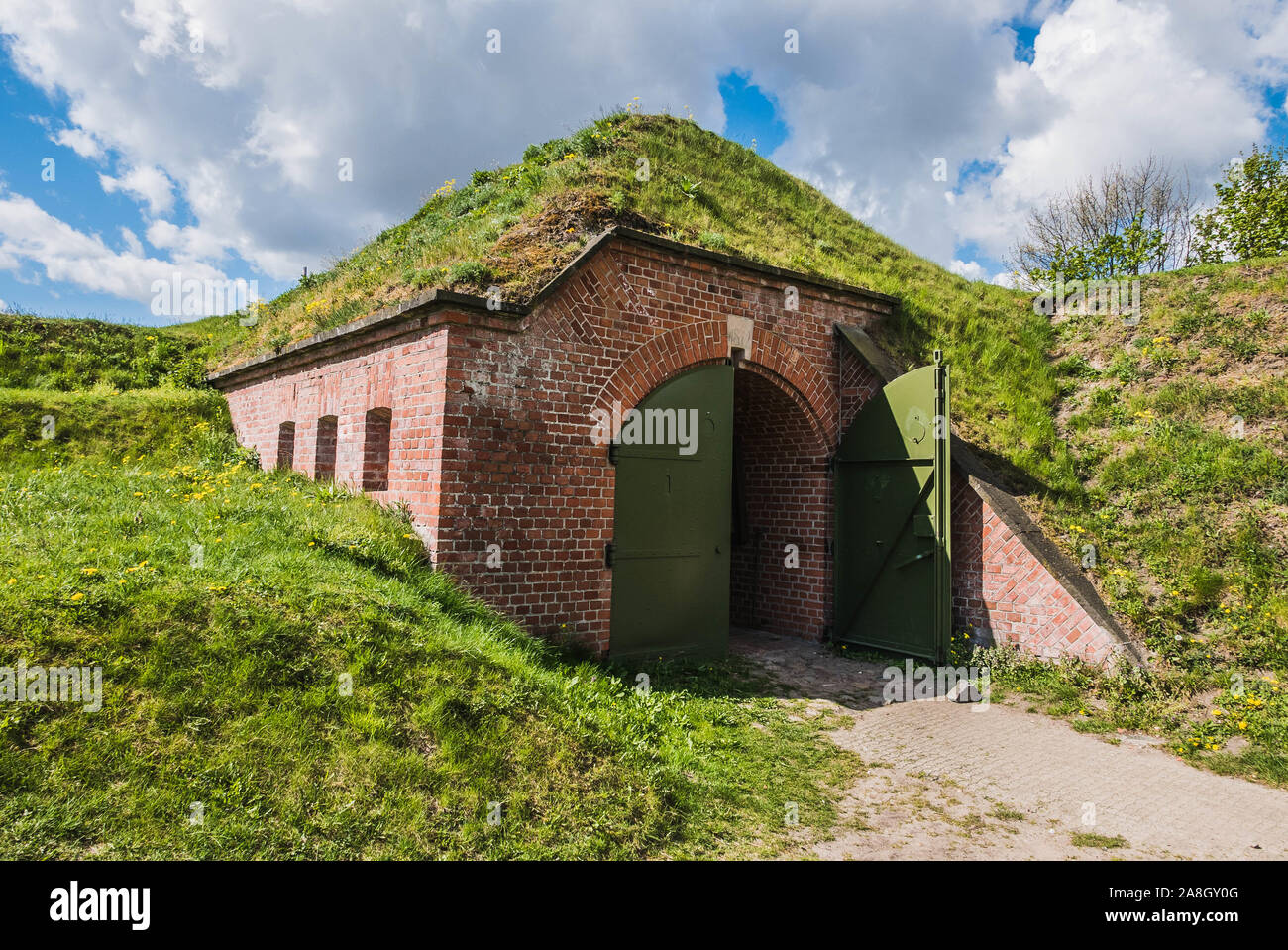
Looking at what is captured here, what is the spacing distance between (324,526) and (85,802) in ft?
10.6

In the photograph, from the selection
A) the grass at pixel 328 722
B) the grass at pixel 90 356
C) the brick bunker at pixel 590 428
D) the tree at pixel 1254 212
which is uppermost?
the tree at pixel 1254 212

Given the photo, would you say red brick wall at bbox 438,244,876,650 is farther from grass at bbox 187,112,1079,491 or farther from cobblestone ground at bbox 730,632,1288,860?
cobblestone ground at bbox 730,632,1288,860

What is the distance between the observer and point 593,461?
22.8ft

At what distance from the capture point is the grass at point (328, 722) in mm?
3391

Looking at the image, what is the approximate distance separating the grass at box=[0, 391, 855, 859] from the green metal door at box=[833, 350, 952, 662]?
2222mm

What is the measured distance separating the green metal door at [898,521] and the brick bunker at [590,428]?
28cm

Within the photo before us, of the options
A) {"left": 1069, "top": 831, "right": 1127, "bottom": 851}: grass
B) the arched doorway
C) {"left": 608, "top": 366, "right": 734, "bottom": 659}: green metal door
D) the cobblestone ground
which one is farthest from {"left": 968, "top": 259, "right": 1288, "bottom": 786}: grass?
{"left": 608, "top": 366, "right": 734, "bottom": 659}: green metal door

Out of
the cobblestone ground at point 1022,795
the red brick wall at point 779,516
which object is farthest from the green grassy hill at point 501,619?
the red brick wall at point 779,516

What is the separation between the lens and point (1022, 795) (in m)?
4.76

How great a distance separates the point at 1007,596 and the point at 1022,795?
3.05 meters

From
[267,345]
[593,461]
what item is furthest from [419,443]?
[267,345]

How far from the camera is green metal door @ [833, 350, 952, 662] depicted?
7625mm

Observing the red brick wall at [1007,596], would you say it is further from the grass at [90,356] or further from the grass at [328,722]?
the grass at [90,356]

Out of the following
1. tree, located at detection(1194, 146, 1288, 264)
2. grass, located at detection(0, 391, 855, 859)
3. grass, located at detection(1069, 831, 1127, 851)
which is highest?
tree, located at detection(1194, 146, 1288, 264)
